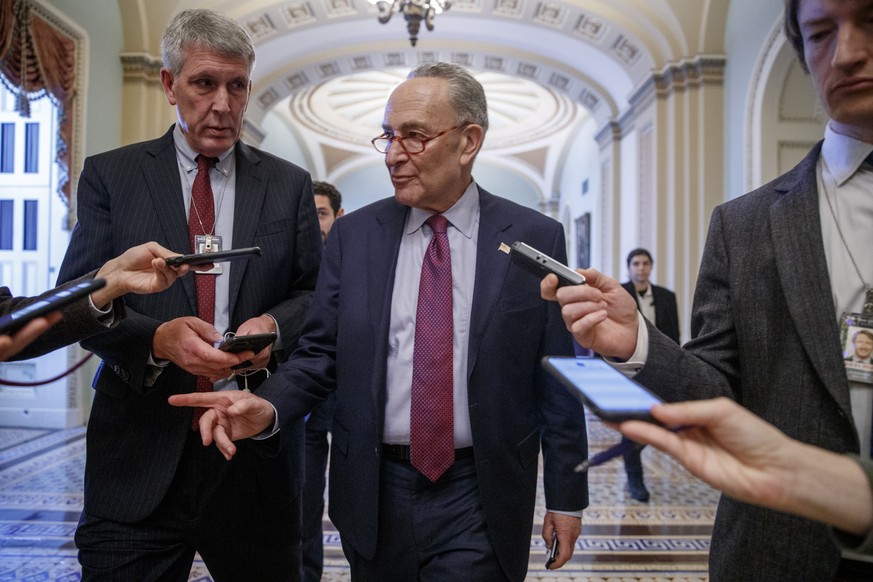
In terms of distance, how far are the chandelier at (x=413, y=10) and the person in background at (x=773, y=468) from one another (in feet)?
26.2

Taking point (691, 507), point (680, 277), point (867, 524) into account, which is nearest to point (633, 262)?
point (691, 507)

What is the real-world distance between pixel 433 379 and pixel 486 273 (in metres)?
0.34

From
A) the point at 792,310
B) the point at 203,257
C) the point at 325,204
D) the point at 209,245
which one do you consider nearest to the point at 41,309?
the point at 203,257

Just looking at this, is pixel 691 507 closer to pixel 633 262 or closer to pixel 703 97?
pixel 633 262

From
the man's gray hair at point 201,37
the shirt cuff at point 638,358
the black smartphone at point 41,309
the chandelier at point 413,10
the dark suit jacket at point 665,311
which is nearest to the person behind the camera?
the black smartphone at point 41,309

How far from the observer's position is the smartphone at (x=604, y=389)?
3.09 feet

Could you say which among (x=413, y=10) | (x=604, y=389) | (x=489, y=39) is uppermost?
(x=489, y=39)

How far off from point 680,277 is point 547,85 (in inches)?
199

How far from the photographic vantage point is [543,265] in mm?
1395

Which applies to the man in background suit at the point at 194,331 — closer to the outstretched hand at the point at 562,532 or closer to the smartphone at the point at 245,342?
the smartphone at the point at 245,342

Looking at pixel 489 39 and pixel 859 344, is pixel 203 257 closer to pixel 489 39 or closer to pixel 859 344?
pixel 859 344

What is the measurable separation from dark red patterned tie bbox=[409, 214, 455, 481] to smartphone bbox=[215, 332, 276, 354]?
0.42 m

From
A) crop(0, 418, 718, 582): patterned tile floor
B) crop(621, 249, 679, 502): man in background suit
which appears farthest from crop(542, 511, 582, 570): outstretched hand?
crop(621, 249, 679, 502): man in background suit

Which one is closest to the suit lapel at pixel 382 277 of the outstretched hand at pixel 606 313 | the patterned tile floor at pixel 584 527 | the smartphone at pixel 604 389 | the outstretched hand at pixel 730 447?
the outstretched hand at pixel 606 313
